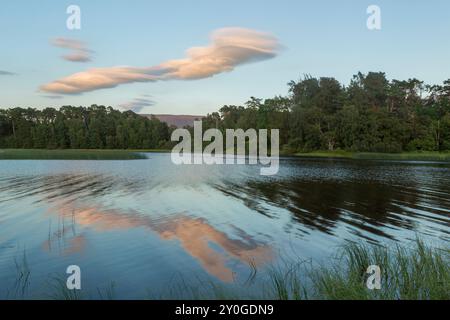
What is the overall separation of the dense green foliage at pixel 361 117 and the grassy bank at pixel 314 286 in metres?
91.6

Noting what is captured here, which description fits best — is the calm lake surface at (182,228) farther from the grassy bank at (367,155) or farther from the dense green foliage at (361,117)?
the dense green foliage at (361,117)

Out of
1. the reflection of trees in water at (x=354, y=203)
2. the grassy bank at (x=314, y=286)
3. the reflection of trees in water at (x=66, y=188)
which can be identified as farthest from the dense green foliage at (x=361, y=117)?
the grassy bank at (x=314, y=286)

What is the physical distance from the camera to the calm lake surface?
10531mm

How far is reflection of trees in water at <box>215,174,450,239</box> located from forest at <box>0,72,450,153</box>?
228ft

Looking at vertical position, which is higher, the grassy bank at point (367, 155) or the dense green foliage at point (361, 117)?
the dense green foliage at point (361, 117)

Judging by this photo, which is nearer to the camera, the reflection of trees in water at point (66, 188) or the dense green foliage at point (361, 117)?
the reflection of trees in water at point (66, 188)

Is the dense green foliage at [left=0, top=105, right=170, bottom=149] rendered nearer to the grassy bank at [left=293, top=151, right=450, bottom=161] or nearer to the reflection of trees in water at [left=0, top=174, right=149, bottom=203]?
the grassy bank at [left=293, top=151, right=450, bottom=161]

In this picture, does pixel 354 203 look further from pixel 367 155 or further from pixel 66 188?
pixel 367 155

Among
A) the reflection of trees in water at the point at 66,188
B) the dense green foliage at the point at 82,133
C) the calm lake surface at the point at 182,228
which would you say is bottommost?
the calm lake surface at the point at 182,228

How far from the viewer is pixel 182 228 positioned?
15945 millimetres

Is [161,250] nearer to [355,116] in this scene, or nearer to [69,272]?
[69,272]

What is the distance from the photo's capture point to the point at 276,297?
8.29m

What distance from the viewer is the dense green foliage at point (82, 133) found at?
15450cm

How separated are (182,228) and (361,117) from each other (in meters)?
94.1
